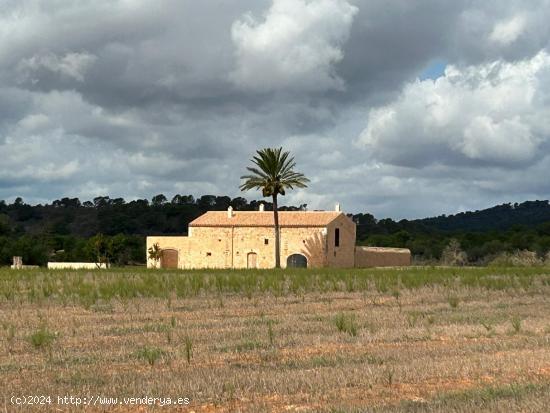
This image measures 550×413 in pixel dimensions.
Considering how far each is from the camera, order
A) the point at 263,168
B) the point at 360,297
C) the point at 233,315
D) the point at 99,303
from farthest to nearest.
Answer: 1. the point at 263,168
2. the point at 360,297
3. the point at 99,303
4. the point at 233,315

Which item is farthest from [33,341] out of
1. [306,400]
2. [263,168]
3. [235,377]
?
[263,168]

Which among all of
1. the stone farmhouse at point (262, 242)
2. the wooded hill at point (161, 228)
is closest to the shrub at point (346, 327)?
the stone farmhouse at point (262, 242)

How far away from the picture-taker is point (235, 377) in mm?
9281

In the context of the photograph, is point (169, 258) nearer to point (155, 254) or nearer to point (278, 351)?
point (155, 254)

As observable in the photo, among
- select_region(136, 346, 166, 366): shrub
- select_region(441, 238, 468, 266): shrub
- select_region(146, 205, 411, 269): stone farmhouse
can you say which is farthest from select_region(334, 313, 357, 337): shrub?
select_region(441, 238, 468, 266): shrub

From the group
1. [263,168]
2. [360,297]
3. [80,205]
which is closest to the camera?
[360,297]

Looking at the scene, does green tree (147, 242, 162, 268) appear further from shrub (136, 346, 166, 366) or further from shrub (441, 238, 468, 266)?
shrub (136, 346, 166, 366)

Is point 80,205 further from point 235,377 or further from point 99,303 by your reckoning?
point 235,377

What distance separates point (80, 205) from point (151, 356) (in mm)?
149294

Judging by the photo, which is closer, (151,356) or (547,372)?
(547,372)

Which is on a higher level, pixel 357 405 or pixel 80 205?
pixel 80 205

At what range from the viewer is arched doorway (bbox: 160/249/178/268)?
192ft

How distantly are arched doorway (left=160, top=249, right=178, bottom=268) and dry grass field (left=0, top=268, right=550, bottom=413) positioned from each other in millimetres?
33898

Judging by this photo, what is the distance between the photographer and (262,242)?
57219mm
